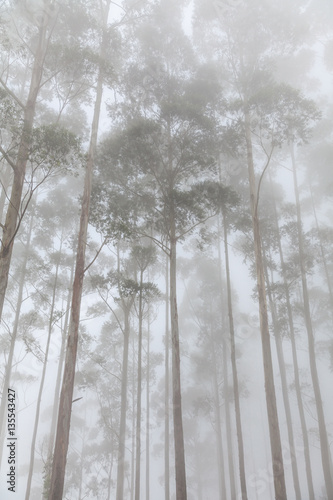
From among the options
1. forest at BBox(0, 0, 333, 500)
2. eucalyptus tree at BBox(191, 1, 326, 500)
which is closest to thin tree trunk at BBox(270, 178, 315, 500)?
forest at BBox(0, 0, 333, 500)

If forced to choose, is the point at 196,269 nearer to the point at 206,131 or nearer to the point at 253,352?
the point at 253,352

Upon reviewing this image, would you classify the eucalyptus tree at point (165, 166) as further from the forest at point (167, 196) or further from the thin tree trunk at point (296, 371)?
the thin tree trunk at point (296, 371)

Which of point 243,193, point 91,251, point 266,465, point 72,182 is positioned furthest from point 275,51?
point 266,465

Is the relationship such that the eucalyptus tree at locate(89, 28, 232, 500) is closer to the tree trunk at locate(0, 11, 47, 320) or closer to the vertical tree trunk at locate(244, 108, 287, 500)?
the vertical tree trunk at locate(244, 108, 287, 500)

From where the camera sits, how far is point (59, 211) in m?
16.9

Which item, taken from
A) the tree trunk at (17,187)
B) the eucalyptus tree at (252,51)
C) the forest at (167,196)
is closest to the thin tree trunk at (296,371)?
the forest at (167,196)

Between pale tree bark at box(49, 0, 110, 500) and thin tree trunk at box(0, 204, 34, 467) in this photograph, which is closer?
pale tree bark at box(49, 0, 110, 500)

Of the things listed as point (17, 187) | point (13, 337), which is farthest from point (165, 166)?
point (13, 337)

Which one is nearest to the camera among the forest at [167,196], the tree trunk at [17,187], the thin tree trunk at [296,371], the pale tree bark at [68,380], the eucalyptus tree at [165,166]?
the pale tree bark at [68,380]

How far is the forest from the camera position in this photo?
28.5 feet

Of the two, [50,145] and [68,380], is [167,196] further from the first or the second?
[68,380]

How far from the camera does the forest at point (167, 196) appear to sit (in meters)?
8.67

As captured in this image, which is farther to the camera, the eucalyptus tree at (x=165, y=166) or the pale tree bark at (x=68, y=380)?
the eucalyptus tree at (x=165, y=166)

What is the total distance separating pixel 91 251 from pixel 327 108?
54.0 feet
